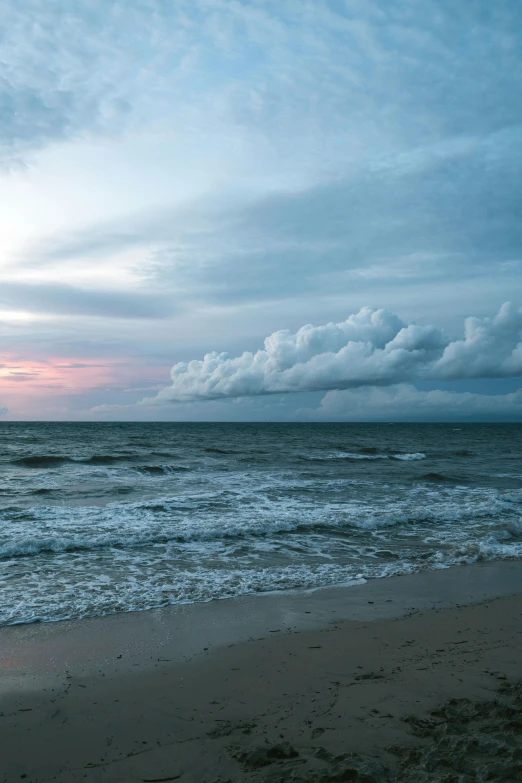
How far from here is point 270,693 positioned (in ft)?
18.8

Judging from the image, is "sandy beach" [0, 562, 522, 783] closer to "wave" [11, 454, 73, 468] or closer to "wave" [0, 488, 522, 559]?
"wave" [0, 488, 522, 559]

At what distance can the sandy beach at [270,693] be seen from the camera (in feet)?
14.4

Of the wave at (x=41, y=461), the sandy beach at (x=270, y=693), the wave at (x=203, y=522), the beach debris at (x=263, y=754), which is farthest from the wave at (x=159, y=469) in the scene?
the beach debris at (x=263, y=754)

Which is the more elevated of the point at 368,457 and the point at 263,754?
the point at 263,754

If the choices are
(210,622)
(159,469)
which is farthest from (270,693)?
(159,469)

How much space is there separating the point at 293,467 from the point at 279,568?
883 inches

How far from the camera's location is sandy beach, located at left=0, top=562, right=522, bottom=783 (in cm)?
439

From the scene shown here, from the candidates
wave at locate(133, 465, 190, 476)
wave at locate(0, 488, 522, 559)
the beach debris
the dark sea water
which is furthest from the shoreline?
wave at locate(133, 465, 190, 476)

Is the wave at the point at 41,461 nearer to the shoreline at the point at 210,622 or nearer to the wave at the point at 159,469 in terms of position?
the wave at the point at 159,469

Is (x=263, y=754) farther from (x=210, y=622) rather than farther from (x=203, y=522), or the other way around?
(x=203, y=522)

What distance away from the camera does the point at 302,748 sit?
14.9ft

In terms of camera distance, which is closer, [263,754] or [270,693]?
[263,754]

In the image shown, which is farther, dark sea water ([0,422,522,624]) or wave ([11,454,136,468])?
wave ([11,454,136,468])

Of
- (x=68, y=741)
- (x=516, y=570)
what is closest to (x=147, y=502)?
(x=516, y=570)
